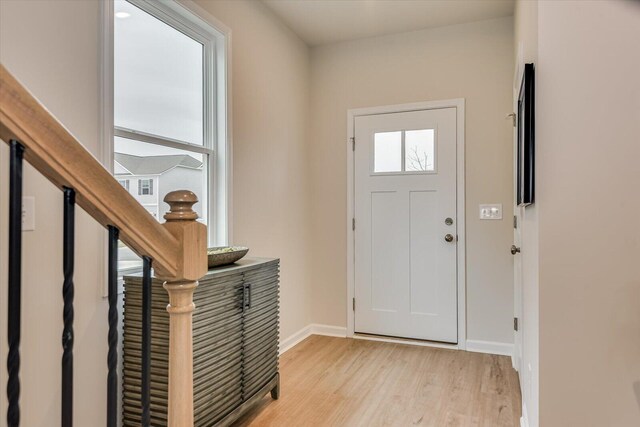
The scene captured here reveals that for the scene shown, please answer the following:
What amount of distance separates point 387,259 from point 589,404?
2284mm

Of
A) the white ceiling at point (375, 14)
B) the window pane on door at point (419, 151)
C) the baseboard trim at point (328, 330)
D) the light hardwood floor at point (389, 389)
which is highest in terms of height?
the white ceiling at point (375, 14)

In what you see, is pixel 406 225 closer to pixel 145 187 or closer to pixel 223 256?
pixel 223 256

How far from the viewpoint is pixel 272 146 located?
3311mm

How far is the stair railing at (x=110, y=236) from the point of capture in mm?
615

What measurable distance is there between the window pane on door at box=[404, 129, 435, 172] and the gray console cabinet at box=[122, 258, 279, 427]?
5.79 feet

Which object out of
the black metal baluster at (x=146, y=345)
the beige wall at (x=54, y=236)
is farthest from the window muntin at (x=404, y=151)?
the black metal baluster at (x=146, y=345)

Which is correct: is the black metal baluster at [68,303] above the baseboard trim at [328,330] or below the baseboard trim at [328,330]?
above

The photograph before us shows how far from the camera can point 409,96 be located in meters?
3.65

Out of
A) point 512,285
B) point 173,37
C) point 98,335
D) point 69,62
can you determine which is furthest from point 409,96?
point 98,335

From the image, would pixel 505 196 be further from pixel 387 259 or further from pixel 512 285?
pixel 387 259

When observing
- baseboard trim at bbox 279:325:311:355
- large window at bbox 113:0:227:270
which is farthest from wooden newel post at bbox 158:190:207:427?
baseboard trim at bbox 279:325:311:355

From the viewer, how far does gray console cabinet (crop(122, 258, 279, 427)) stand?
5.94ft

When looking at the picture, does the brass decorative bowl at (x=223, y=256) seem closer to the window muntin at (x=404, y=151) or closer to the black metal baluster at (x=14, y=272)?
the black metal baluster at (x=14, y=272)

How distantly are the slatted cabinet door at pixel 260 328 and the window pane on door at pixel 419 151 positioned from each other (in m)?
1.72
